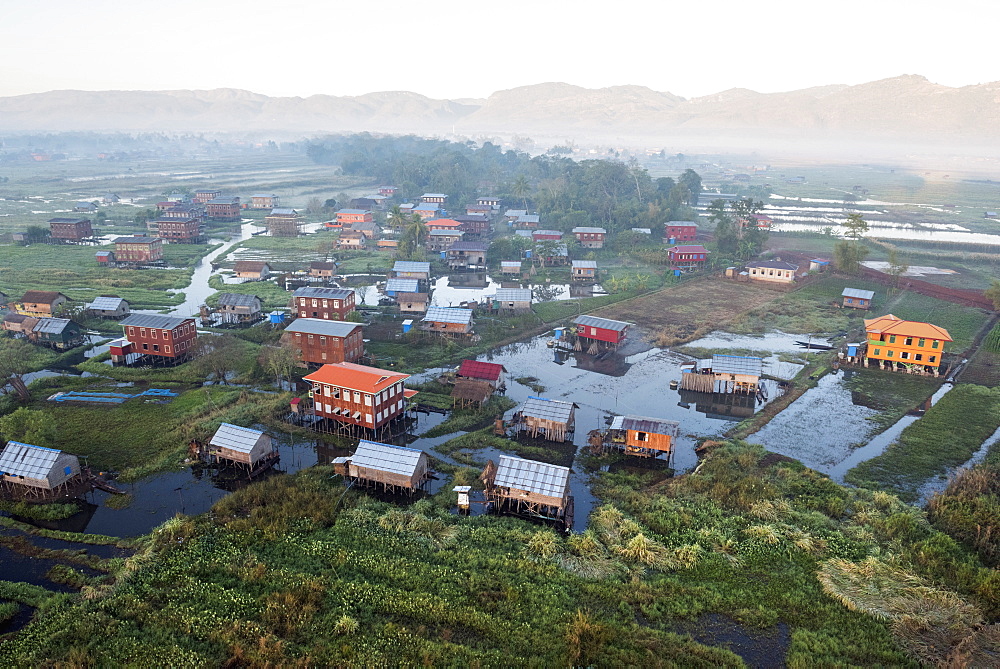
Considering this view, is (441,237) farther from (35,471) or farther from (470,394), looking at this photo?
(35,471)

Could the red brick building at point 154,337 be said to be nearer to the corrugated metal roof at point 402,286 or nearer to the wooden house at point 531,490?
the corrugated metal roof at point 402,286

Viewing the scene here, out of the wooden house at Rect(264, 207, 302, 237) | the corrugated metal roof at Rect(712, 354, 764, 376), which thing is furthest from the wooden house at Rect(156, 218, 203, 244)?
the corrugated metal roof at Rect(712, 354, 764, 376)

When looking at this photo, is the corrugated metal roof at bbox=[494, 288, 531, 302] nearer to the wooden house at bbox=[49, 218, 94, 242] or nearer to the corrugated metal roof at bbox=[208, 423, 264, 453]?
the corrugated metal roof at bbox=[208, 423, 264, 453]

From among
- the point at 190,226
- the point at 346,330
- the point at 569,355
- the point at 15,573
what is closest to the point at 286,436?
the point at 346,330

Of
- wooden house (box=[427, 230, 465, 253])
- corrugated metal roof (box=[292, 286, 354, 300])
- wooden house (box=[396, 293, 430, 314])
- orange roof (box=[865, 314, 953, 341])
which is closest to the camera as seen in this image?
orange roof (box=[865, 314, 953, 341])

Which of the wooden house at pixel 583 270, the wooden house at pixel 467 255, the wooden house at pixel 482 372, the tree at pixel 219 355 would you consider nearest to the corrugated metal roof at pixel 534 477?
the wooden house at pixel 482 372

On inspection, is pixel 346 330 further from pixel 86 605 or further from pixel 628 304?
pixel 628 304

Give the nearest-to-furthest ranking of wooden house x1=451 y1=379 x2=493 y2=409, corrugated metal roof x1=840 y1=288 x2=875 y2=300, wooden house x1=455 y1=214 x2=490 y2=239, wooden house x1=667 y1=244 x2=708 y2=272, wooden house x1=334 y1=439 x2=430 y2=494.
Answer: wooden house x1=334 y1=439 x2=430 y2=494
wooden house x1=451 y1=379 x2=493 y2=409
corrugated metal roof x1=840 y1=288 x2=875 y2=300
wooden house x1=667 y1=244 x2=708 y2=272
wooden house x1=455 y1=214 x2=490 y2=239
